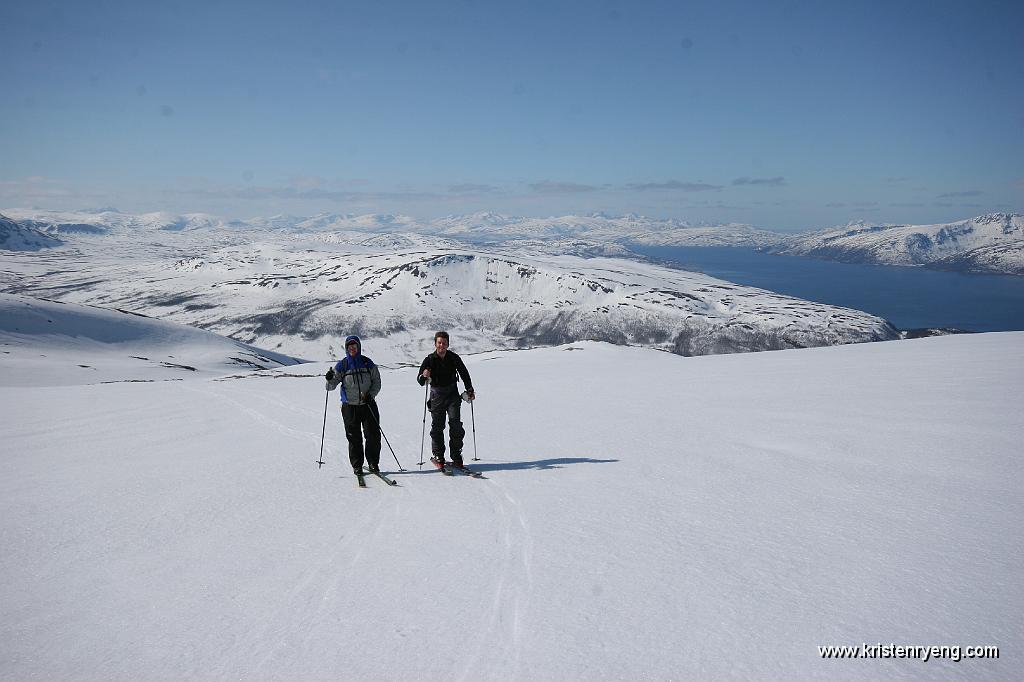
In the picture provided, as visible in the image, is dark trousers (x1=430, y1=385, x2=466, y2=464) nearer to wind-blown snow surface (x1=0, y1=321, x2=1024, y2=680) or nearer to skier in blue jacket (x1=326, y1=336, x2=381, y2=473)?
wind-blown snow surface (x1=0, y1=321, x2=1024, y2=680)

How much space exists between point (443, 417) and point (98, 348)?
102m

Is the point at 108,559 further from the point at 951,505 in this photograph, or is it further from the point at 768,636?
the point at 951,505

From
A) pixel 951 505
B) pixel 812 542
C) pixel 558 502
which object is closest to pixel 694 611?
pixel 812 542

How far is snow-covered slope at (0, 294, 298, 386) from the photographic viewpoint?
5003 cm

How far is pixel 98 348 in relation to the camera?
86.5 metres

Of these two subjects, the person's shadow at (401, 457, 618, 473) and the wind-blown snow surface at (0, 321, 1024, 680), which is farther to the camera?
the person's shadow at (401, 457, 618, 473)

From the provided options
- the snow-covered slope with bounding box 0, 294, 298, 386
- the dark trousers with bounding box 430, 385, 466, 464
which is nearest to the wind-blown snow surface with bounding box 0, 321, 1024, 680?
the dark trousers with bounding box 430, 385, 466, 464

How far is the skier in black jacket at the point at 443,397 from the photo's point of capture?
1045cm

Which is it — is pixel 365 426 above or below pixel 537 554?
above

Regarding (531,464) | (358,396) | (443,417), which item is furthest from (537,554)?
(358,396)

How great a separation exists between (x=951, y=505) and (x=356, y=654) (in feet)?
27.6

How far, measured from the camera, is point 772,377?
2062cm

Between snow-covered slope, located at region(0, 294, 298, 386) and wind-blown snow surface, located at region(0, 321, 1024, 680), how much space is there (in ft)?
153

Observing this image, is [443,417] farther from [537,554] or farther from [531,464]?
[537,554]
